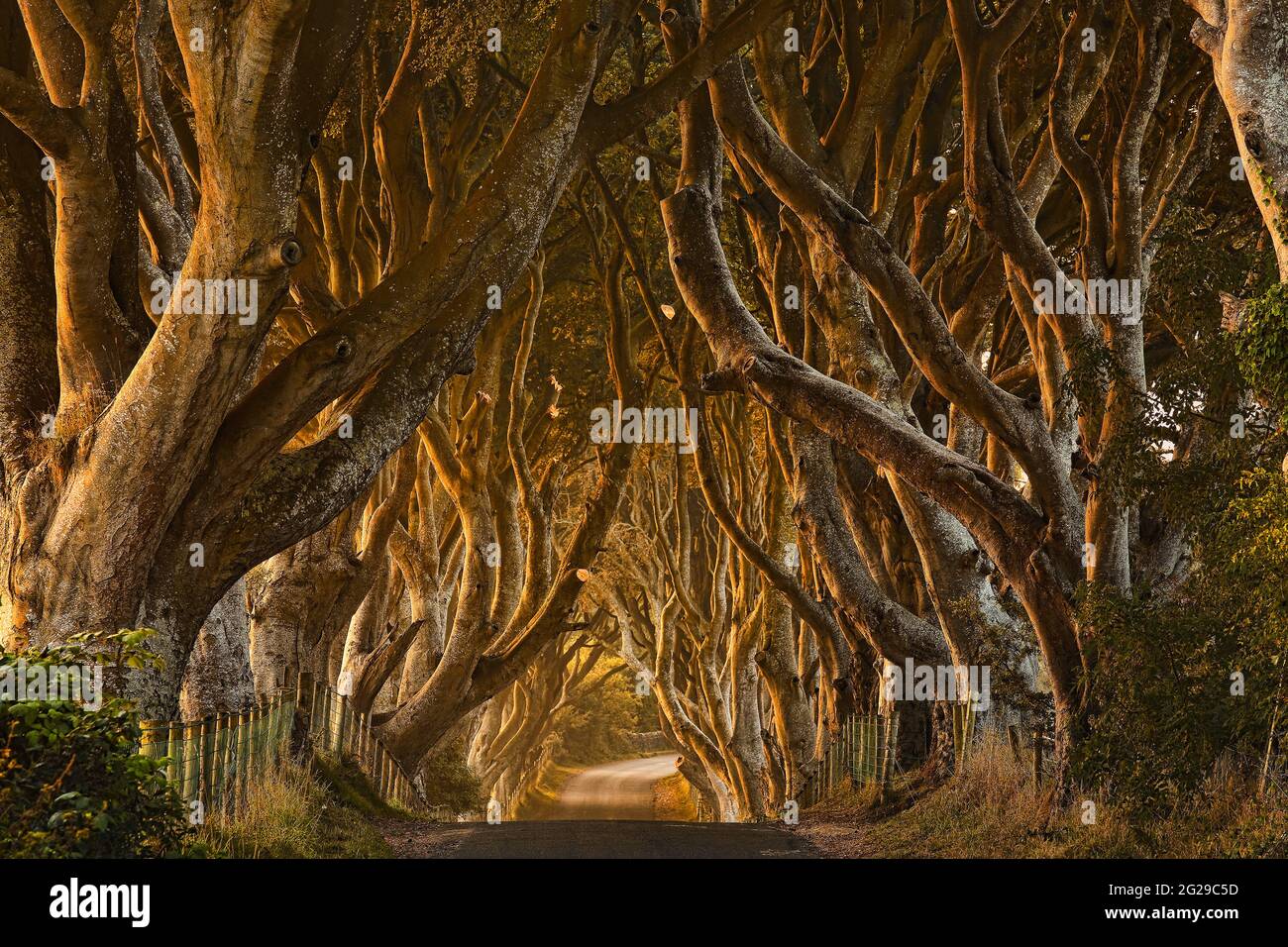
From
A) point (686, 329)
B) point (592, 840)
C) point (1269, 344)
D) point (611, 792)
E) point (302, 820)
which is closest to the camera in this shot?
point (1269, 344)

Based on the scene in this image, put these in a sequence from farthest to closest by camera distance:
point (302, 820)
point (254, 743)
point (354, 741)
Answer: point (354, 741) < point (254, 743) < point (302, 820)

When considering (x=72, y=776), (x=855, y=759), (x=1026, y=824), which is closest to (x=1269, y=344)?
(x=1026, y=824)

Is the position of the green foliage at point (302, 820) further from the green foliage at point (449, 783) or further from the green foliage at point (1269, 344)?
the green foliage at point (449, 783)

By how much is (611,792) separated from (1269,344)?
125 feet

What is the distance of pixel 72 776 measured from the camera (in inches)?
212

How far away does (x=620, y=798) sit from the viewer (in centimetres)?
4044

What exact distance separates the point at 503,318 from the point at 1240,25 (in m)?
11.9

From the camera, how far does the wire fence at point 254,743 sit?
7.33 m

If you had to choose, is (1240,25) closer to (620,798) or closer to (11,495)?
(11,495)

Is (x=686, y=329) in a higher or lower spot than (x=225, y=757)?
higher

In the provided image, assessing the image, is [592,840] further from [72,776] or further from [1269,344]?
[1269,344]

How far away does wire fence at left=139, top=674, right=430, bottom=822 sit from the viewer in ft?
24.0

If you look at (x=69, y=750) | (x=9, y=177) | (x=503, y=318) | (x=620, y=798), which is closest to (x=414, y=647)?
(x=503, y=318)

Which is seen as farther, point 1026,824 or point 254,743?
point 1026,824
